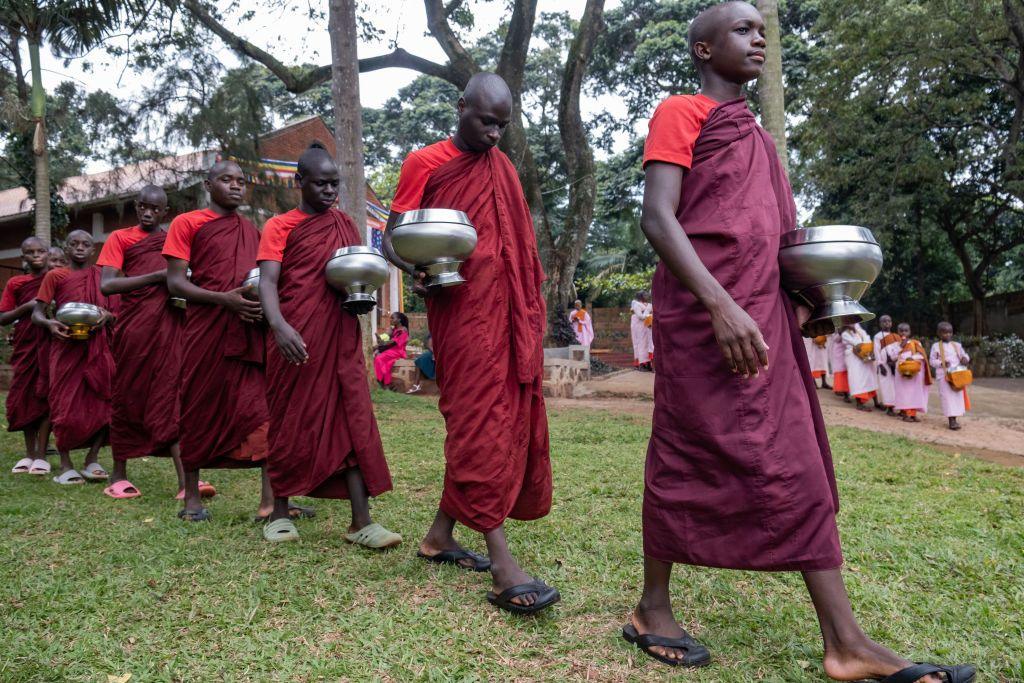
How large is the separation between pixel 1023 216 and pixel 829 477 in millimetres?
21631

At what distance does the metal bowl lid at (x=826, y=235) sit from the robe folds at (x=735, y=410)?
0.06m

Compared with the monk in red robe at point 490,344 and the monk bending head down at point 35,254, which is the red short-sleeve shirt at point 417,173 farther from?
the monk bending head down at point 35,254

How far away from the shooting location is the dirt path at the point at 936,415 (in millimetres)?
8336

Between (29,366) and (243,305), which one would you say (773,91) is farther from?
(29,366)

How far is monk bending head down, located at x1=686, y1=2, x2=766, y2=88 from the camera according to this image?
8.10 ft

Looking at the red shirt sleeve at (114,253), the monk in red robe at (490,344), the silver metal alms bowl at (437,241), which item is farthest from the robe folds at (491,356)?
the red shirt sleeve at (114,253)

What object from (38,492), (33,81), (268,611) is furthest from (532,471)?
(33,81)

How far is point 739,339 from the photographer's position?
2.16m

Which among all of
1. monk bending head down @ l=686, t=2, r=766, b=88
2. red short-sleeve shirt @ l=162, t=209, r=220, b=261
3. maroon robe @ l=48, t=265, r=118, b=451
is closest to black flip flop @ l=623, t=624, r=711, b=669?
monk bending head down @ l=686, t=2, r=766, b=88

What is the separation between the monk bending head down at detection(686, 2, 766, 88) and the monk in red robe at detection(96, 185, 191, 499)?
12.6 ft

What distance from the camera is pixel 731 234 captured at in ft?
7.61

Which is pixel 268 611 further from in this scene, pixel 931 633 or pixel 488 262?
pixel 931 633

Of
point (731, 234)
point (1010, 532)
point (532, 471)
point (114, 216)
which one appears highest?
point (114, 216)

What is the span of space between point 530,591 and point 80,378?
447 cm
